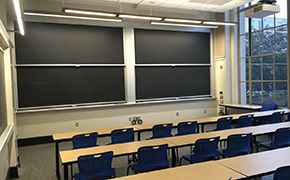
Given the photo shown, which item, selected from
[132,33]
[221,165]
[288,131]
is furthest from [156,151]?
[132,33]

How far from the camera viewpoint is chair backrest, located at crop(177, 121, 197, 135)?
17.6 feet

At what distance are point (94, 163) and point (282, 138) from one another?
3114 mm

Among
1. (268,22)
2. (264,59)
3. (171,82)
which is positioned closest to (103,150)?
(171,82)

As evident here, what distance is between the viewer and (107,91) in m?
8.11

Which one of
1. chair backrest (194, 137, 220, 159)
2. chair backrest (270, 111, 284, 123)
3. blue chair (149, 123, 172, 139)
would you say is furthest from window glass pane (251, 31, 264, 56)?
chair backrest (194, 137, 220, 159)

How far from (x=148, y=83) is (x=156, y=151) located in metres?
5.20

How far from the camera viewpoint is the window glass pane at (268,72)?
327 inches

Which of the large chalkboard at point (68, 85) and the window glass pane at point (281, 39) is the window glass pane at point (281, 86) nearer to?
the window glass pane at point (281, 39)

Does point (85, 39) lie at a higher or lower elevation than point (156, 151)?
higher

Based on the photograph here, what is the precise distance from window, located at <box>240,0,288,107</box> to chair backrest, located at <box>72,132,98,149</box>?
6142 mm

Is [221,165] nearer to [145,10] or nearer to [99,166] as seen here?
[99,166]

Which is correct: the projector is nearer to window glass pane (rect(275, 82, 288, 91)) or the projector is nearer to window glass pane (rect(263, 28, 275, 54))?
window glass pane (rect(263, 28, 275, 54))

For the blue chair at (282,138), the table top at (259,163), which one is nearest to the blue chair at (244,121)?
the blue chair at (282,138)

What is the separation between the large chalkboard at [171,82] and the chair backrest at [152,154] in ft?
16.3
